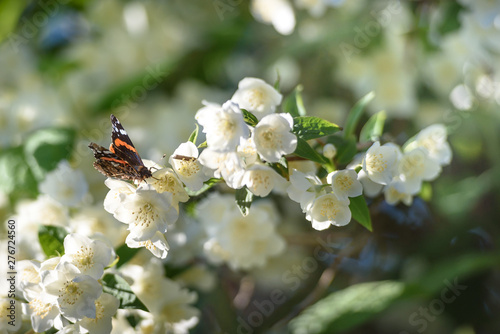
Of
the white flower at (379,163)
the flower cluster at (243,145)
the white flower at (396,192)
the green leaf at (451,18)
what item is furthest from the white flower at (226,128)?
the green leaf at (451,18)

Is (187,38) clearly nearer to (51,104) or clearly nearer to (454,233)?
(51,104)

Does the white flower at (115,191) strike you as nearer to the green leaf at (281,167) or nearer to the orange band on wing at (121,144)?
the orange band on wing at (121,144)

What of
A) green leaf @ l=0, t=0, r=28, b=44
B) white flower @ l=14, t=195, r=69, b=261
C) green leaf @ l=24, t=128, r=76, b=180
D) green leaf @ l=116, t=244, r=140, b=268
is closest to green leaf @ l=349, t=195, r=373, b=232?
green leaf @ l=116, t=244, r=140, b=268

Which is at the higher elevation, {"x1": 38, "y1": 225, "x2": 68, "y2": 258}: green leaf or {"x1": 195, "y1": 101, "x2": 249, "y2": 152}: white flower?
{"x1": 195, "y1": 101, "x2": 249, "y2": 152}: white flower

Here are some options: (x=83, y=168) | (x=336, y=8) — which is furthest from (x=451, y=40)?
(x=83, y=168)

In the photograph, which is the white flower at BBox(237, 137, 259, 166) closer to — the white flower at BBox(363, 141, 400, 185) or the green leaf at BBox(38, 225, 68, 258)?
the white flower at BBox(363, 141, 400, 185)

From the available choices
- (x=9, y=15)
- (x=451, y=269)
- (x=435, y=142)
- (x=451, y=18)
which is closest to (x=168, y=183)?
(x=435, y=142)

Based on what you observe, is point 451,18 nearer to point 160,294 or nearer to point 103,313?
point 160,294
